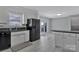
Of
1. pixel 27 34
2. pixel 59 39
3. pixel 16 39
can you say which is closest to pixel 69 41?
pixel 59 39

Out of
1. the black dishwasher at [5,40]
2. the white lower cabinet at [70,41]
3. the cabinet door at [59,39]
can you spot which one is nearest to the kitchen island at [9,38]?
the black dishwasher at [5,40]

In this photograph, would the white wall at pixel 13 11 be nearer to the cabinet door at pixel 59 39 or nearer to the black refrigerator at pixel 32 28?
the black refrigerator at pixel 32 28

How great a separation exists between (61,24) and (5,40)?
32.1 feet

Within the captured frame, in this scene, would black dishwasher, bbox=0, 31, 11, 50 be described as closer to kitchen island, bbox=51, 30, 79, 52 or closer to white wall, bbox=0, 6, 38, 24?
white wall, bbox=0, 6, 38, 24

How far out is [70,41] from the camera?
2.99m

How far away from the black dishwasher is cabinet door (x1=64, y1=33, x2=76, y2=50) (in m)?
2.57

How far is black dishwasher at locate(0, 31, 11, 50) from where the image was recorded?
3.46 meters

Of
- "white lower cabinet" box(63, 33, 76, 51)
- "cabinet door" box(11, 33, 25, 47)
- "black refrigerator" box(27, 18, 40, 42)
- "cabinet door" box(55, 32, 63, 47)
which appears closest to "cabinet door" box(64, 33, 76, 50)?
"white lower cabinet" box(63, 33, 76, 51)

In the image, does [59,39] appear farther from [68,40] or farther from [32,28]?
[32,28]
